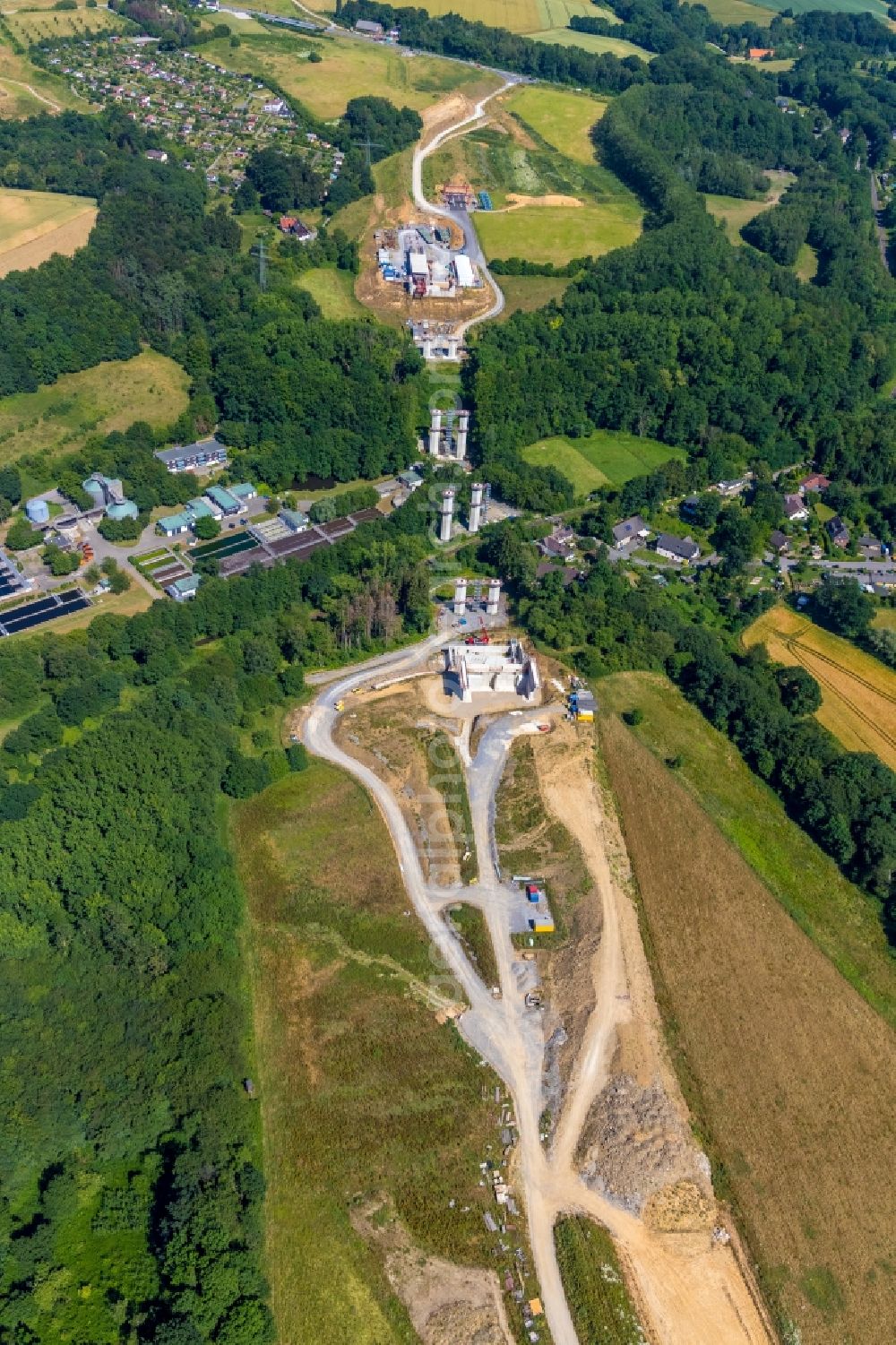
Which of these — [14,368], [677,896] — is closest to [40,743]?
[677,896]

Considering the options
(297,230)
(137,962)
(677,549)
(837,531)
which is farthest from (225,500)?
(837,531)

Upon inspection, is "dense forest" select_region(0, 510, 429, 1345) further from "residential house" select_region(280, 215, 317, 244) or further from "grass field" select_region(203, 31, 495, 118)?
"grass field" select_region(203, 31, 495, 118)

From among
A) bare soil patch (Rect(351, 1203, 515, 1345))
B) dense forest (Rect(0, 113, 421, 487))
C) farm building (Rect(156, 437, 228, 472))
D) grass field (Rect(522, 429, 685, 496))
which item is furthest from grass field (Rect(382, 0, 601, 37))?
bare soil patch (Rect(351, 1203, 515, 1345))

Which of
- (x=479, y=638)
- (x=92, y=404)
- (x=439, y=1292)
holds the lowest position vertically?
(x=439, y=1292)

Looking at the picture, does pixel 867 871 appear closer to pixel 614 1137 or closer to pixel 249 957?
pixel 614 1137

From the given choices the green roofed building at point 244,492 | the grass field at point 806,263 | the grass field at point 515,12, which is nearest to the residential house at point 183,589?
the green roofed building at point 244,492

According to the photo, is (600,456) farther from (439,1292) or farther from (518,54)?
(518,54)
